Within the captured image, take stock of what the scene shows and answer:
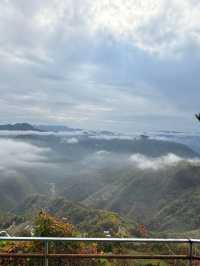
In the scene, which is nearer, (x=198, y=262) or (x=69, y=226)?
(x=198, y=262)

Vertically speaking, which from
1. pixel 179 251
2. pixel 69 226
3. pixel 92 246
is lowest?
pixel 69 226

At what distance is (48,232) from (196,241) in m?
13.0

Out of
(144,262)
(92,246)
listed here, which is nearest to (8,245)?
(92,246)

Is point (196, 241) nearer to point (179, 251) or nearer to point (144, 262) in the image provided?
point (179, 251)

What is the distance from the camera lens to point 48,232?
21.0 metres

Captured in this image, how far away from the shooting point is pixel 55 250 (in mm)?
10523

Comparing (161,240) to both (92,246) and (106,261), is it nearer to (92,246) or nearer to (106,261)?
(106,261)

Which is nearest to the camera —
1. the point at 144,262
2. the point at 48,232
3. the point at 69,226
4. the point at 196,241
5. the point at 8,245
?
the point at 196,241

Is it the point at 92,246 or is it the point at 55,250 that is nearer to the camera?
the point at 55,250

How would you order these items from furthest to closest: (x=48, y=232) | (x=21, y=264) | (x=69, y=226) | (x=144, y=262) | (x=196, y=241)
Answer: (x=69, y=226) < (x=48, y=232) < (x=144, y=262) < (x=21, y=264) < (x=196, y=241)

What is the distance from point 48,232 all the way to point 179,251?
1191 centimetres

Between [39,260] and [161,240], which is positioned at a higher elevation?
[161,240]

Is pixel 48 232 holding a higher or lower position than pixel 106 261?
lower

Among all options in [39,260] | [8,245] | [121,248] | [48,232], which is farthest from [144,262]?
[48,232]
